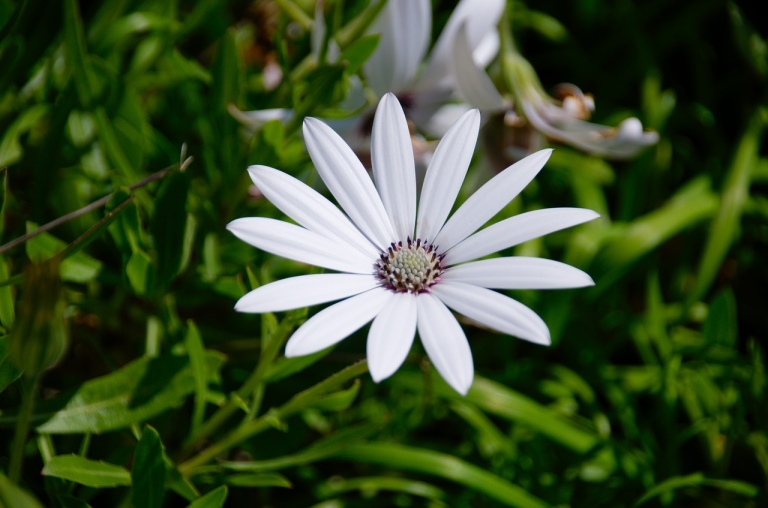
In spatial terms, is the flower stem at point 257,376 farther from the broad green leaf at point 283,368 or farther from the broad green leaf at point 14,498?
the broad green leaf at point 14,498

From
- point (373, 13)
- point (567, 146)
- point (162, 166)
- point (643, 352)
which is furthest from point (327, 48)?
point (643, 352)

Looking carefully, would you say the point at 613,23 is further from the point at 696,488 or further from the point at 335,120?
the point at 696,488

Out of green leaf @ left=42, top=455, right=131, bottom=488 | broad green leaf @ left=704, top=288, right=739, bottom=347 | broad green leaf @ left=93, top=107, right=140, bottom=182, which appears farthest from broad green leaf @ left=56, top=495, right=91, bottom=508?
broad green leaf @ left=704, top=288, right=739, bottom=347

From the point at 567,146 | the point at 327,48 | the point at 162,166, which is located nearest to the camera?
the point at 327,48

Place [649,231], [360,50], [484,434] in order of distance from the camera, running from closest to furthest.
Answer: [360,50], [484,434], [649,231]

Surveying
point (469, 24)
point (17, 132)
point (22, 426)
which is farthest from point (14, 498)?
point (469, 24)

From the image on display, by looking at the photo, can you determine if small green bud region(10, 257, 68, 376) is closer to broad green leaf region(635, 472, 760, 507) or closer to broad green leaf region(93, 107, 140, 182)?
broad green leaf region(93, 107, 140, 182)

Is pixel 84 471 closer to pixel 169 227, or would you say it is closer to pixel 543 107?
pixel 169 227
